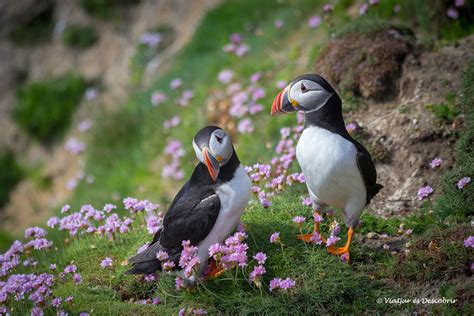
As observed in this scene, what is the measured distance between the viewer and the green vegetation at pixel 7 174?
1147 centimetres

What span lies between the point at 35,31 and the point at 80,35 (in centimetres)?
96

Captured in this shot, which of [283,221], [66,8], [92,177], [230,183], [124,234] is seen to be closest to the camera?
[230,183]

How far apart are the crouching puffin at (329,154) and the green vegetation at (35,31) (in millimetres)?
8315

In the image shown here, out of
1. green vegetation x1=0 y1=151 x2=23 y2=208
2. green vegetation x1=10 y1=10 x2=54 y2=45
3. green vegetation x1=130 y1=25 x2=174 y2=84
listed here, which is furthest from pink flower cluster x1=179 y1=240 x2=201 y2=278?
green vegetation x1=10 y1=10 x2=54 y2=45

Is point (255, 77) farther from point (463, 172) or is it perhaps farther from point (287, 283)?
point (287, 283)

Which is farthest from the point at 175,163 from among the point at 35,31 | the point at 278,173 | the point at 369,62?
the point at 35,31

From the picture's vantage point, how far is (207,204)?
4.75 m

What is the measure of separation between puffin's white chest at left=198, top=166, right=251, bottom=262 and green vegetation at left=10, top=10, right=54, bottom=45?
27.5 ft

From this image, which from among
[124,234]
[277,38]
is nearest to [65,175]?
[277,38]

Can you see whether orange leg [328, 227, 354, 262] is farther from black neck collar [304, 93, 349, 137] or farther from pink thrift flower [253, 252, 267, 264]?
black neck collar [304, 93, 349, 137]

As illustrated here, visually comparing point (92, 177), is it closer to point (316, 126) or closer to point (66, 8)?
point (66, 8)

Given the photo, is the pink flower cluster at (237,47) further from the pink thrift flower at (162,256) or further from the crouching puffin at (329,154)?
the pink thrift flower at (162,256)

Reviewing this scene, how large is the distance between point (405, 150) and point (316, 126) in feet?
4.95

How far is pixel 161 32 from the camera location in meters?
11.3
